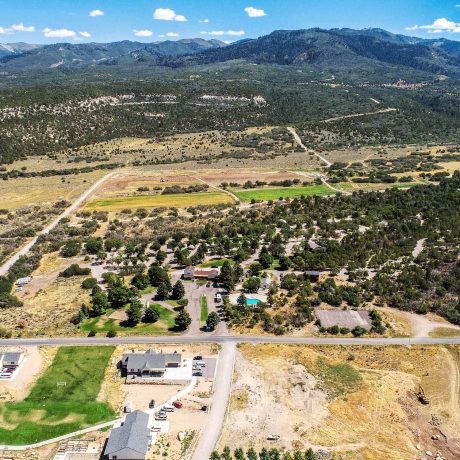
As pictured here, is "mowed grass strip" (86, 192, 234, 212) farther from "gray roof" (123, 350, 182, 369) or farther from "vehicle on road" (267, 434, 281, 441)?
"vehicle on road" (267, 434, 281, 441)

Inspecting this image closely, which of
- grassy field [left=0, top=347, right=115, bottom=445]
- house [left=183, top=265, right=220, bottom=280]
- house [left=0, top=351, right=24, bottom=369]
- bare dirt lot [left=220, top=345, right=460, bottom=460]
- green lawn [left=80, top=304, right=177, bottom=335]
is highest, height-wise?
house [left=183, top=265, right=220, bottom=280]

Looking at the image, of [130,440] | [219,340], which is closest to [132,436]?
[130,440]

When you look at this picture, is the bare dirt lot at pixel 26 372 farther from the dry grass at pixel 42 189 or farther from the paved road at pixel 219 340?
the dry grass at pixel 42 189

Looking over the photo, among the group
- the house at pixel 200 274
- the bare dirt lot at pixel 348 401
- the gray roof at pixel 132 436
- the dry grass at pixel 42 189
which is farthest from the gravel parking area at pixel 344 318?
the dry grass at pixel 42 189

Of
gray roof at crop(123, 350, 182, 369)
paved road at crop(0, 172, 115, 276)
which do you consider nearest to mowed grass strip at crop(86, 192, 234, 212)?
paved road at crop(0, 172, 115, 276)

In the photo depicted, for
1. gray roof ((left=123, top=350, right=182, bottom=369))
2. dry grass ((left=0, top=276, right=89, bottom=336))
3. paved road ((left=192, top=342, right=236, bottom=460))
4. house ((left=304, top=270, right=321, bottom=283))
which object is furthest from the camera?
house ((left=304, top=270, right=321, bottom=283))

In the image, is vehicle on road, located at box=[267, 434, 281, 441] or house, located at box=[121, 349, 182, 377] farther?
house, located at box=[121, 349, 182, 377]
